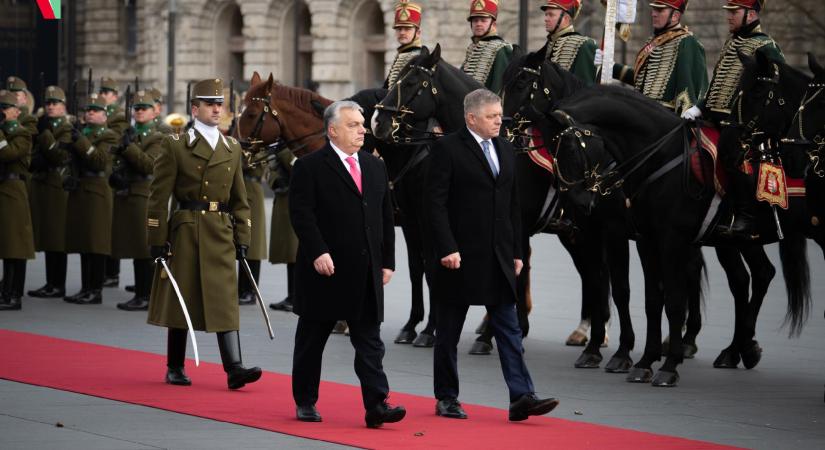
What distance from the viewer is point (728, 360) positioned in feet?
40.5

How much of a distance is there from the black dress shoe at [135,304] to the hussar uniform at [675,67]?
577 centimetres

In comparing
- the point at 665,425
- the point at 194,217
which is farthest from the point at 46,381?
the point at 665,425

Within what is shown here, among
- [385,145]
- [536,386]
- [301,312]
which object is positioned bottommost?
[536,386]

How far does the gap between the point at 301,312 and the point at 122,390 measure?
180cm

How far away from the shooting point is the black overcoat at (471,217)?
9602 mm

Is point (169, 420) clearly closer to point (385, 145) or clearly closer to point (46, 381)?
point (46, 381)

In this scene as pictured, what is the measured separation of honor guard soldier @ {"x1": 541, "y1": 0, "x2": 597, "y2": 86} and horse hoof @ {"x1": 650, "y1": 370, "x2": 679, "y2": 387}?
3.12 meters

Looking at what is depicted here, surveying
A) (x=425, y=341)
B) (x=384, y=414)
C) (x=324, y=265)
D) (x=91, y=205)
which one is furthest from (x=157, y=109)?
(x=384, y=414)

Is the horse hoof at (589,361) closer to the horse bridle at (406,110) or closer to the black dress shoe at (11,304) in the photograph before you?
the horse bridle at (406,110)

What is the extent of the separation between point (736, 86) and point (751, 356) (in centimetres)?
218

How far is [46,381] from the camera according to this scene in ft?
35.2

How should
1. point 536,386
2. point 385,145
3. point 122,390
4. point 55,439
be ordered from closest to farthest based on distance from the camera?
1. point 55,439
2. point 122,390
3. point 536,386
4. point 385,145

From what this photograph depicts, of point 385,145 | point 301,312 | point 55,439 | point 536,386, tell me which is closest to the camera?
point 55,439

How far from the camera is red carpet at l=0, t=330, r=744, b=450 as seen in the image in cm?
890
